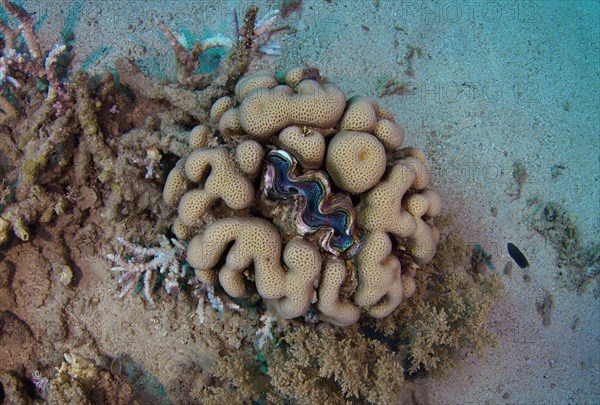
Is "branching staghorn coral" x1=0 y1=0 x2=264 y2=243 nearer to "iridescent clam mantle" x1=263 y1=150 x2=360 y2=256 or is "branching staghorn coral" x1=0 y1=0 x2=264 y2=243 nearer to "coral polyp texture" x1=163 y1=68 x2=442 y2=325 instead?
"coral polyp texture" x1=163 y1=68 x2=442 y2=325

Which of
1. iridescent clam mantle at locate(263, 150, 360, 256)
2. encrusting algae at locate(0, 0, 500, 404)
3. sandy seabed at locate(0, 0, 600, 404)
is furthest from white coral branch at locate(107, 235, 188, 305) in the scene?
sandy seabed at locate(0, 0, 600, 404)

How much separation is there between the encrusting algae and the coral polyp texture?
0.05 feet

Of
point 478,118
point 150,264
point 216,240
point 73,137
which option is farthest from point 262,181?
point 478,118

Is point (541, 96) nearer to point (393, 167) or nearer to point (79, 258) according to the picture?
point (393, 167)

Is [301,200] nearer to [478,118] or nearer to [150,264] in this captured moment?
[150,264]

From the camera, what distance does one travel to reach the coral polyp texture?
9.37 feet

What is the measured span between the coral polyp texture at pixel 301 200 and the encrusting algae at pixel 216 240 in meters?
0.01

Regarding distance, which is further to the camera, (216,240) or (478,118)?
(478,118)

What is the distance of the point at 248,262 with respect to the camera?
2930mm

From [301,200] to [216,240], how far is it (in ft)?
2.33

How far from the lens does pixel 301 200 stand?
300 centimetres

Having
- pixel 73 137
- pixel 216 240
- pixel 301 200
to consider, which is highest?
pixel 73 137

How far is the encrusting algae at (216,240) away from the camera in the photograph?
292 centimetres

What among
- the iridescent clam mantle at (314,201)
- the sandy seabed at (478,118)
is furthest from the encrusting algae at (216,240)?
the sandy seabed at (478,118)
